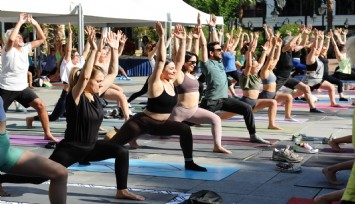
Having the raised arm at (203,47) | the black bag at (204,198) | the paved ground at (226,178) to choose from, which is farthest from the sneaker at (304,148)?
the black bag at (204,198)

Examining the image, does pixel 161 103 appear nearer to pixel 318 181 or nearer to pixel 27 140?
pixel 318 181

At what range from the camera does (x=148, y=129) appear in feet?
24.7

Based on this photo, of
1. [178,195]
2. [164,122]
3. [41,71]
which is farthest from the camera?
[41,71]

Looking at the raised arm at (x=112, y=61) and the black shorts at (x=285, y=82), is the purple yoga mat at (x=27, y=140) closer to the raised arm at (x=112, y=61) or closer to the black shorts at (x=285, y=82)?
the raised arm at (x=112, y=61)

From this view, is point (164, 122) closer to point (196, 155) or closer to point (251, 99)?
point (196, 155)

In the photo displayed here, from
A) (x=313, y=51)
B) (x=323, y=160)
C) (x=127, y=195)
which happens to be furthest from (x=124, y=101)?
(x=313, y=51)

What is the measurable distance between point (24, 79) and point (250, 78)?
370cm

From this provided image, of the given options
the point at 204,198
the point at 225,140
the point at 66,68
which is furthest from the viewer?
the point at 66,68

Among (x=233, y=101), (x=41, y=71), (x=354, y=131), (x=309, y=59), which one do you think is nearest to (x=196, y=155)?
(x=233, y=101)

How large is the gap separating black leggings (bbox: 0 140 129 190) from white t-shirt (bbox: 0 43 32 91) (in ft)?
11.8

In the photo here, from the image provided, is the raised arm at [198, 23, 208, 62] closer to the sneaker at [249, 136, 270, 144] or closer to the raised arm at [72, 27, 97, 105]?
the sneaker at [249, 136, 270, 144]

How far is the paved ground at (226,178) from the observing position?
6508mm

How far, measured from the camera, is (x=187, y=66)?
8.71m

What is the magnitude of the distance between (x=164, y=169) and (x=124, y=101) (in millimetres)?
3212
